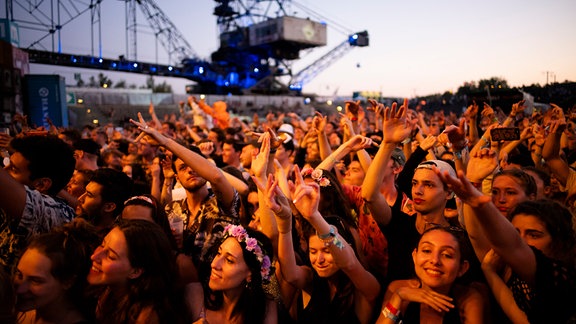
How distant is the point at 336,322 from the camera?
2.43 m

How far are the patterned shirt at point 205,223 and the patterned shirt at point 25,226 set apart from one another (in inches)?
36.4

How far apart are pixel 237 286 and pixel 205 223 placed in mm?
822

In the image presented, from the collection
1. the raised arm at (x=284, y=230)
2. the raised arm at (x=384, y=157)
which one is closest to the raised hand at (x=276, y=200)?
the raised arm at (x=284, y=230)

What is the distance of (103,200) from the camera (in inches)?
123

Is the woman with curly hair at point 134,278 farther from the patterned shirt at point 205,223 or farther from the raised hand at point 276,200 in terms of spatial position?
the raised hand at point 276,200

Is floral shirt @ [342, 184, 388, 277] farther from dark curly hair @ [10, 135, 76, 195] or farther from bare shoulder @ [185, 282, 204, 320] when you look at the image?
dark curly hair @ [10, 135, 76, 195]

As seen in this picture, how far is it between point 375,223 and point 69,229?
2129mm

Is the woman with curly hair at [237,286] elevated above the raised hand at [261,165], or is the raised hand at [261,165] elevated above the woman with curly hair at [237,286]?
the raised hand at [261,165]

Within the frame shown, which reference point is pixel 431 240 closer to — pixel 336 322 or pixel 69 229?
pixel 336 322

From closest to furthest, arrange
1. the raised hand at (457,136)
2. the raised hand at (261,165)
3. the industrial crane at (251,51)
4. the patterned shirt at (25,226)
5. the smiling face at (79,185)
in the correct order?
the patterned shirt at (25,226) → the raised hand at (261,165) → the raised hand at (457,136) → the smiling face at (79,185) → the industrial crane at (251,51)

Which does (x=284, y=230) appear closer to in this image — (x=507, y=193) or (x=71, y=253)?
(x=71, y=253)

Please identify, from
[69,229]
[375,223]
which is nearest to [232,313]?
[69,229]

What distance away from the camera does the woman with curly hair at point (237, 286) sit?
2.36 metres

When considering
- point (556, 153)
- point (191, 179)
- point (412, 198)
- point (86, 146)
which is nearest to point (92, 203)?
point (191, 179)
